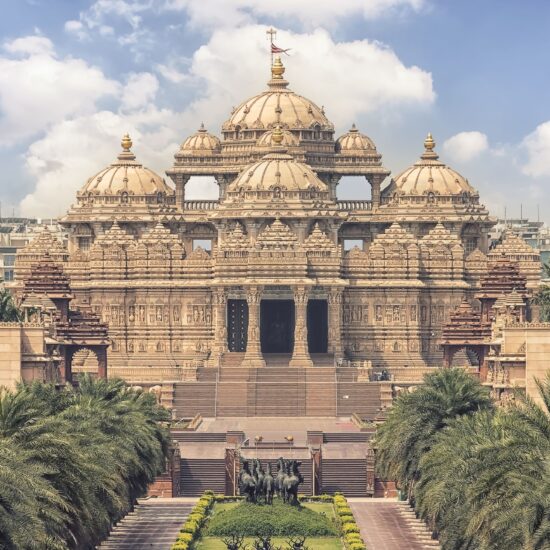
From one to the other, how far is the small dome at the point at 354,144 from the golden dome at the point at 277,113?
5.48 feet

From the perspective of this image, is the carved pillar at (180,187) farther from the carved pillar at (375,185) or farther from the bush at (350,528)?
the bush at (350,528)

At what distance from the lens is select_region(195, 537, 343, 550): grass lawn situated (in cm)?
8381

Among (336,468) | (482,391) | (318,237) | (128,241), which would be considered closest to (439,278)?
(318,237)

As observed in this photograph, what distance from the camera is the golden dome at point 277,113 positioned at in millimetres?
159875

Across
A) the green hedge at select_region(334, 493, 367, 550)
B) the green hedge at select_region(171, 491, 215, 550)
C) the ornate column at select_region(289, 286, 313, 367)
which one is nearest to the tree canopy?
the green hedge at select_region(334, 493, 367, 550)

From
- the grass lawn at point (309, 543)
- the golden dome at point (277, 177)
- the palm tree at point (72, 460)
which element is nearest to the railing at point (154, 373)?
the golden dome at point (277, 177)

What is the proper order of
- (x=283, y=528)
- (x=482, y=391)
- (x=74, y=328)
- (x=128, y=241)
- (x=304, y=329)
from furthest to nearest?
(x=128, y=241)
(x=304, y=329)
(x=74, y=328)
(x=482, y=391)
(x=283, y=528)

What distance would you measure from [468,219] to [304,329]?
23.5 metres

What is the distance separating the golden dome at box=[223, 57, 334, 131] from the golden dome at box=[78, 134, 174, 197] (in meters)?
5.56

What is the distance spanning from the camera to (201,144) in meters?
162

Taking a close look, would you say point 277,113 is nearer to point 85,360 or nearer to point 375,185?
point 375,185

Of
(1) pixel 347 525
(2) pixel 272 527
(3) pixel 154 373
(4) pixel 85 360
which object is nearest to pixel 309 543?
(1) pixel 347 525

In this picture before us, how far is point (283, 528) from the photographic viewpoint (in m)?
88.1

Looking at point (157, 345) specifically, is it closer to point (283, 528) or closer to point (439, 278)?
point (439, 278)
